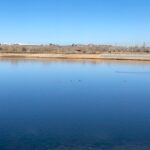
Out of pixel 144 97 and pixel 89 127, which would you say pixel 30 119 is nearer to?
pixel 89 127

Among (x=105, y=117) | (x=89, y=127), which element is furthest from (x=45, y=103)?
(x=89, y=127)

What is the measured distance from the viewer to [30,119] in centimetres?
883

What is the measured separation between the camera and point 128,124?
8.56m

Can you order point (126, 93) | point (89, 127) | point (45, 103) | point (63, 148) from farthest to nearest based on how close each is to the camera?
point (126, 93), point (45, 103), point (89, 127), point (63, 148)

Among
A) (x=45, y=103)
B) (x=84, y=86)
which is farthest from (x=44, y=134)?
(x=84, y=86)

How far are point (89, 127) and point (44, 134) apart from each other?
1295 millimetres

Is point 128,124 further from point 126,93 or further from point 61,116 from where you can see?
point 126,93

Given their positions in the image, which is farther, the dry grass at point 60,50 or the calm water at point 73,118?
the dry grass at point 60,50

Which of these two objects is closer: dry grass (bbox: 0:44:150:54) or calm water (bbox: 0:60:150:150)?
calm water (bbox: 0:60:150:150)

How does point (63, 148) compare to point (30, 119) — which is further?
point (30, 119)

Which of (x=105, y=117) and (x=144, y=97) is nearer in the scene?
(x=105, y=117)

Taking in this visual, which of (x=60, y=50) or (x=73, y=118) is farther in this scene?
(x=60, y=50)

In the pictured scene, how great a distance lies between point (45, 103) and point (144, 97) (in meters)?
4.20

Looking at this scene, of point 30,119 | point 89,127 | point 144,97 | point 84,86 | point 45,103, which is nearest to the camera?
point 89,127
